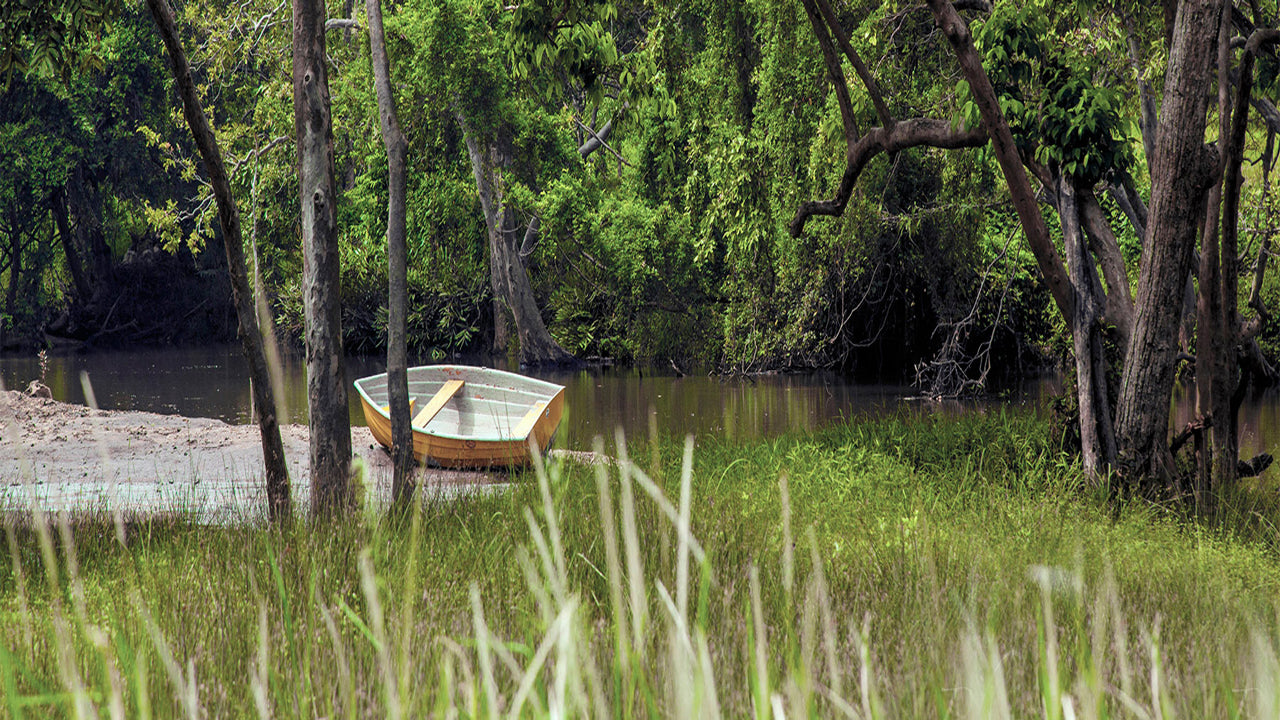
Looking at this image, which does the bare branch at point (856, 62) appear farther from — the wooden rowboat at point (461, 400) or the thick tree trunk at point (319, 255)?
the wooden rowboat at point (461, 400)

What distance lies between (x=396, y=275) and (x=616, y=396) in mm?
12032

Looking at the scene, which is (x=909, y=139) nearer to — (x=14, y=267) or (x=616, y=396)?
(x=616, y=396)

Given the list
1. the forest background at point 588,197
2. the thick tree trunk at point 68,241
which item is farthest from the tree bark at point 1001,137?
the thick tree trunk at point 68,241

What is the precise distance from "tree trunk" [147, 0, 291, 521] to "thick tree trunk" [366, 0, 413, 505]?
1.29 meters

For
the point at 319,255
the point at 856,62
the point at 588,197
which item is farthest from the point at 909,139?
the point at 588,197

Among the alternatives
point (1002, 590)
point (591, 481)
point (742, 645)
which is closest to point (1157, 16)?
point (591, 481)

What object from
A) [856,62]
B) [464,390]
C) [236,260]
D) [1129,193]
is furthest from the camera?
[464,390]

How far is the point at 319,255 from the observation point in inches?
261

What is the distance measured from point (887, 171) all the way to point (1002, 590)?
15207mm

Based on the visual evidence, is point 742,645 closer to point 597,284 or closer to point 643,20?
point 597,284

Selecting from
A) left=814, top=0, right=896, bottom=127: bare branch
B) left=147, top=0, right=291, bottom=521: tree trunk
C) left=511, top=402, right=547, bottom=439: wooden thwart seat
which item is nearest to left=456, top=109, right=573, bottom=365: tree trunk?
left=511, top=402, right=547, bottom=439: wooden thwart seat

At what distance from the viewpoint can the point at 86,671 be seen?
2.83 meters

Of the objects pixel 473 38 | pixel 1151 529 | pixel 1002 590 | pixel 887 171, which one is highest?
pixel 473 38

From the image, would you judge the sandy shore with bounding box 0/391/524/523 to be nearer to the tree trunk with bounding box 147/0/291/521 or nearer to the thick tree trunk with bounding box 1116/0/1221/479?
the tree trunk with bounding box 147/0/291/521
